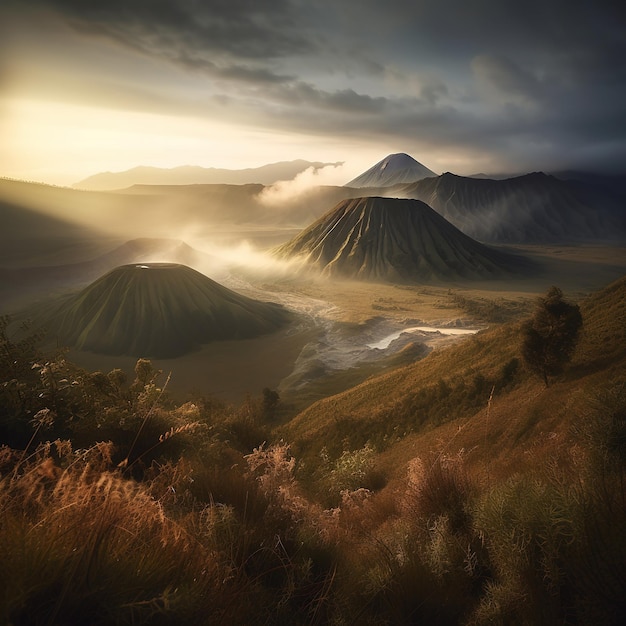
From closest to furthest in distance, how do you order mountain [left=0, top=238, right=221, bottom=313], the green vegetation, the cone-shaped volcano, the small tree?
the green vegetation → the small tree → the cone-shaped volcano → mountain [left=0, top=238, right=221, bottom=313]

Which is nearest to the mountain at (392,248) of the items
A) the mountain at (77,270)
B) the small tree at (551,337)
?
the mountain at (77,270)

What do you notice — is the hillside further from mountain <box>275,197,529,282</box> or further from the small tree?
mountain <box>275,197,529,282</box>

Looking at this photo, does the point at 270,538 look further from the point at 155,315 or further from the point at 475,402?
the point at 155,315

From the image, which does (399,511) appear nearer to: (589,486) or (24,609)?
(589,486)

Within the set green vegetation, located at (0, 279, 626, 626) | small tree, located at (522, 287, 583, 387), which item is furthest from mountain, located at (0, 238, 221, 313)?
small tree, located at (522, 287, 583, 387)

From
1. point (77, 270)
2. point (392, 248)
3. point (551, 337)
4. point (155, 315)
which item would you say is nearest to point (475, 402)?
point (551, 337)

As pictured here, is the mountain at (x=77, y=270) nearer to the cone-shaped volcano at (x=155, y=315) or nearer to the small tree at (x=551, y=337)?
the cone-shaped volcano at (x=155, y=315)
